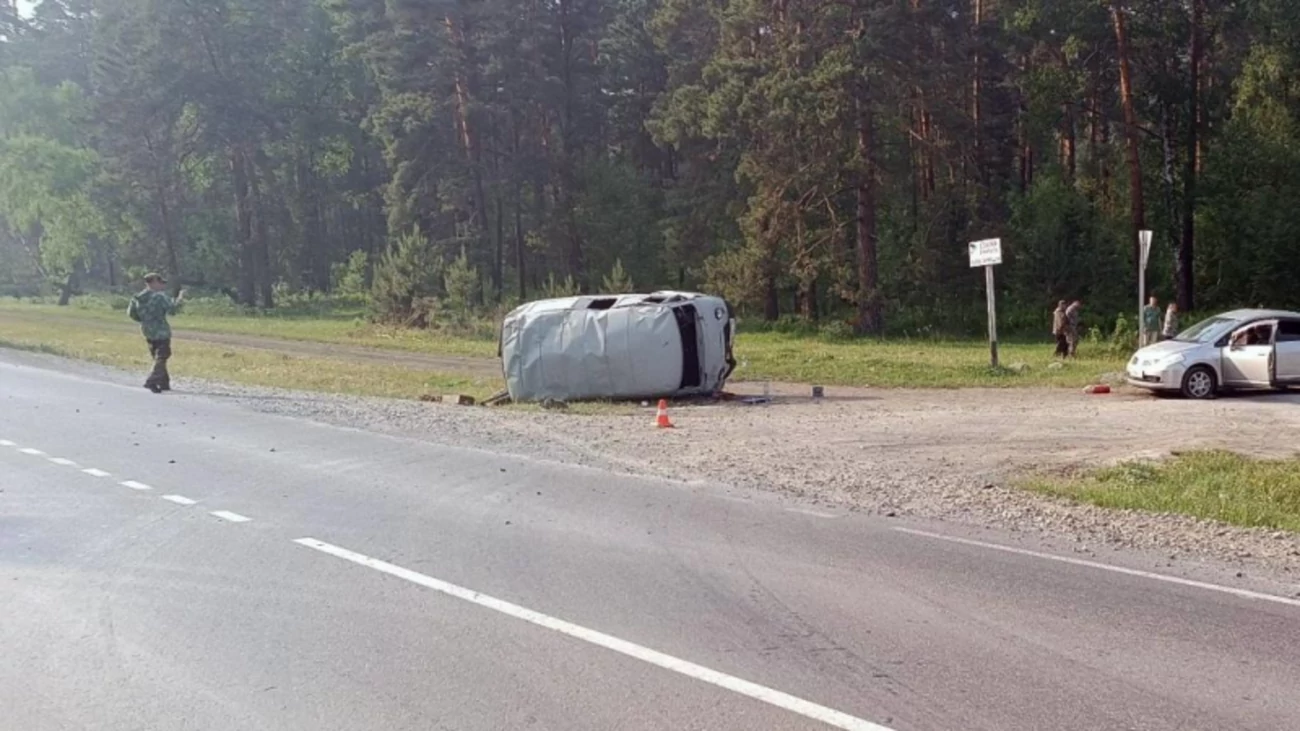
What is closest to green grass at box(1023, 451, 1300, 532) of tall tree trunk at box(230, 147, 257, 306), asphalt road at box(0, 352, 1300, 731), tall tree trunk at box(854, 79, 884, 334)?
asphalt road at box(0, 352, 1300, 731)

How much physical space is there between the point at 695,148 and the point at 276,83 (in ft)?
91.2

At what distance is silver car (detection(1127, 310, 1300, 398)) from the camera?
19.6 meters

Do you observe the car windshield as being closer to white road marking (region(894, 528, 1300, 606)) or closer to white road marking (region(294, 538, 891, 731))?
white road marking (region(894, 528, 1300, 606))

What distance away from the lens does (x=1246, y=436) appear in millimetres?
14156

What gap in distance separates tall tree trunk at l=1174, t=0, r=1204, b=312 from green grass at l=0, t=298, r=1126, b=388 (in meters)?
7.91

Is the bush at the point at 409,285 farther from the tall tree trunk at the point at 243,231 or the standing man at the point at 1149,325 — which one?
the standing man at the point at 1149,325

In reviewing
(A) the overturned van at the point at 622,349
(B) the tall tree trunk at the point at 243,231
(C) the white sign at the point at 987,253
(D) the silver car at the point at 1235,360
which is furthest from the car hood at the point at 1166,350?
(B) the tall tree trunk at the point at 243,231

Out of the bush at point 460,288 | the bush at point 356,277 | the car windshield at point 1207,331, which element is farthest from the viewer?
the bush at point 356,277

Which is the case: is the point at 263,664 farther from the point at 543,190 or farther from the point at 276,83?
the point at 276,83

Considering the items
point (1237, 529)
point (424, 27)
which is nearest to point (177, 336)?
point (424, 27)

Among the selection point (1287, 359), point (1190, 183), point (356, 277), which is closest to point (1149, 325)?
point (1287, 359)

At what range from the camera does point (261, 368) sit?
88.4ft

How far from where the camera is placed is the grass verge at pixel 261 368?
23422mm

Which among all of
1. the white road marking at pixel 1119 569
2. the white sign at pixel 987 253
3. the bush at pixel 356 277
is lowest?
the white road marking at pixel 1119 569
